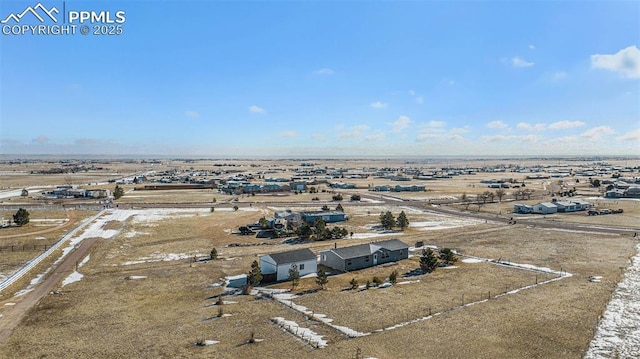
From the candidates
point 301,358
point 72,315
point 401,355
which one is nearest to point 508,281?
point 401,355

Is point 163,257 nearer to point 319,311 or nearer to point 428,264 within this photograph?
point 319,311

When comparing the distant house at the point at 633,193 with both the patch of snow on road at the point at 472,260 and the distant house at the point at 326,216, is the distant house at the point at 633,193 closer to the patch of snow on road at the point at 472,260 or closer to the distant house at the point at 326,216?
the distant house at the point at 326,216

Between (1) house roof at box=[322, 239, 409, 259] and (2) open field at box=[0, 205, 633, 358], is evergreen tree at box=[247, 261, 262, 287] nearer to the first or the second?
(2) open field at box=[0, 205, 633, 358]

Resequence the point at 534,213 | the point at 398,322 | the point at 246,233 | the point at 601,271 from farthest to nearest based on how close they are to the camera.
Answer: the point at 534,213 < the point at 246,233 < the point at 601,271 < the point at 398,322

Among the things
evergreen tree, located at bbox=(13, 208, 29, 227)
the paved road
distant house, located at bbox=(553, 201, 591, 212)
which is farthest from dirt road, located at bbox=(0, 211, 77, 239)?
distant house, located at bbox=(553, 201, 591, 212)

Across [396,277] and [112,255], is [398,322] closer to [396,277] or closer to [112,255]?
[396,277]
